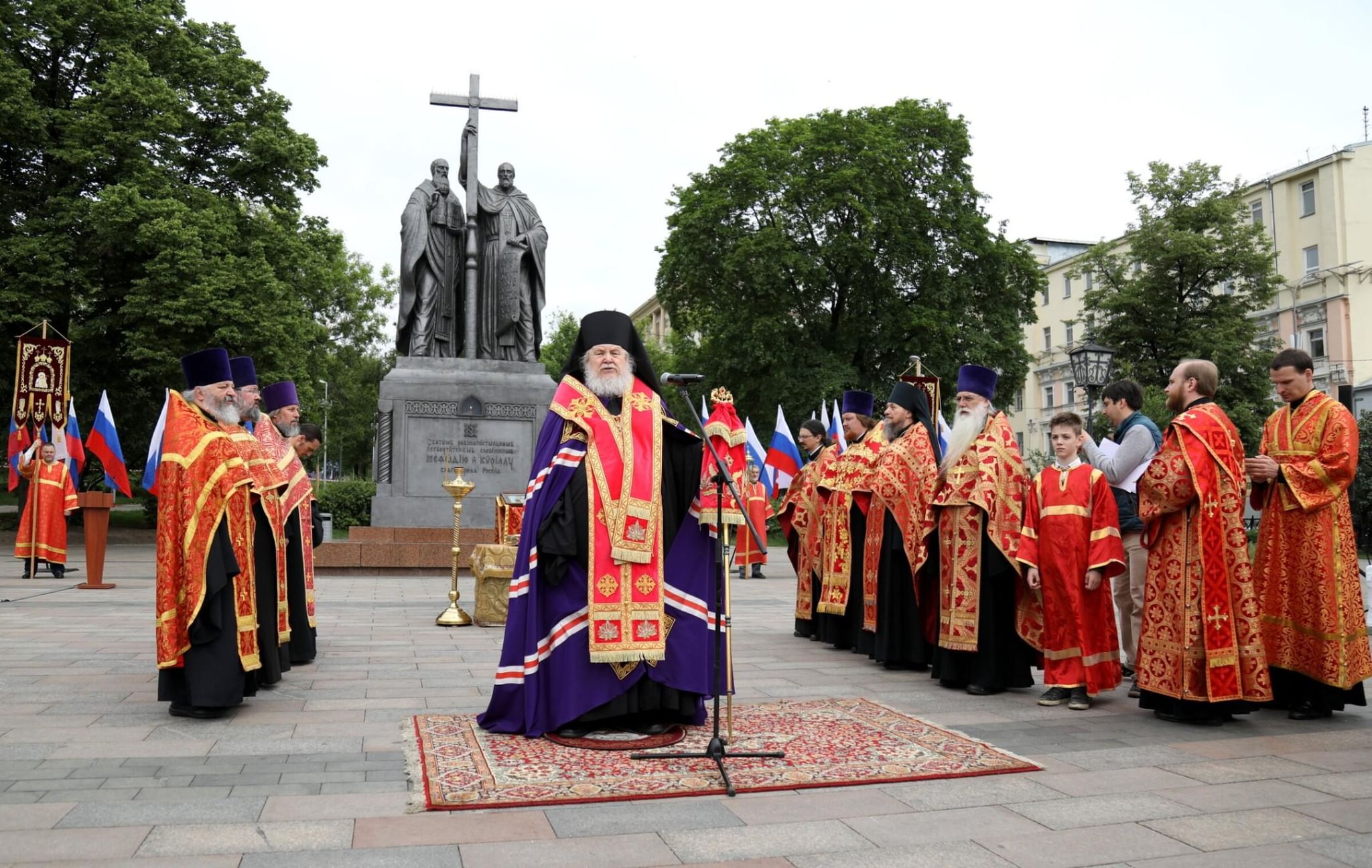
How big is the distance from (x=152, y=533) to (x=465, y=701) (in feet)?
88.8

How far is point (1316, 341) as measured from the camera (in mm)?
44500

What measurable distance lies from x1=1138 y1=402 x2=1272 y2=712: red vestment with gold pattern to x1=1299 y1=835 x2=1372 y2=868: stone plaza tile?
6.94 ft

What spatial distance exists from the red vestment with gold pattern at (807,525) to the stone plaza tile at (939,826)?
5716 mm

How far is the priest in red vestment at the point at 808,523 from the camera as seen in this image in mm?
10188

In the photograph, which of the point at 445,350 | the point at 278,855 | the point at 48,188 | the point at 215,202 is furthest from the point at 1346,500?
the point at 48,188

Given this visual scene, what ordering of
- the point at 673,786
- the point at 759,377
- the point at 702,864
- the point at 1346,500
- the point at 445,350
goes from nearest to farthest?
1. the point at 702,864
2. the point at 673,786
3. the point at 1346,500
4. the point at 445,350
5. the point at 759,377

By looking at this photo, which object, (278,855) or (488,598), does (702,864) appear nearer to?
(278,855)

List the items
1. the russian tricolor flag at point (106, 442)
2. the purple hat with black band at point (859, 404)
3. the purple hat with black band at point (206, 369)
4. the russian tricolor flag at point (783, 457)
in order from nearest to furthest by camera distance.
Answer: the purple hat with black band at point (206, 369), the purple hat with black band at point (859, 404), the russian tricolor flag at point (106, 442), the russian tricolor flag at point (783, 457)

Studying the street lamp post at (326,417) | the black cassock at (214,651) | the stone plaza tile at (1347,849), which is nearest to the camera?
the stone plaza tile at (1347,849)

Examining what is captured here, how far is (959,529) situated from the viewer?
7.51 metres

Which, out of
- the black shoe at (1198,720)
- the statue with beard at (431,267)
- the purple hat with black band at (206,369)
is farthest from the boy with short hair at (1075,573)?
the statue with beard at (431,267)

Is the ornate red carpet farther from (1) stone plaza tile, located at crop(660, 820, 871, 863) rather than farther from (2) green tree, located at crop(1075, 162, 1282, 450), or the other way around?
(2) green tree, located at crop(1075, 162, 1282, 450)

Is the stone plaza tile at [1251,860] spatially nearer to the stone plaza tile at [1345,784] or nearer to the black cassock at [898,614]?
the stone plaza tile at [1345,784]

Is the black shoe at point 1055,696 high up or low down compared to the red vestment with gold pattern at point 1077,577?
down
